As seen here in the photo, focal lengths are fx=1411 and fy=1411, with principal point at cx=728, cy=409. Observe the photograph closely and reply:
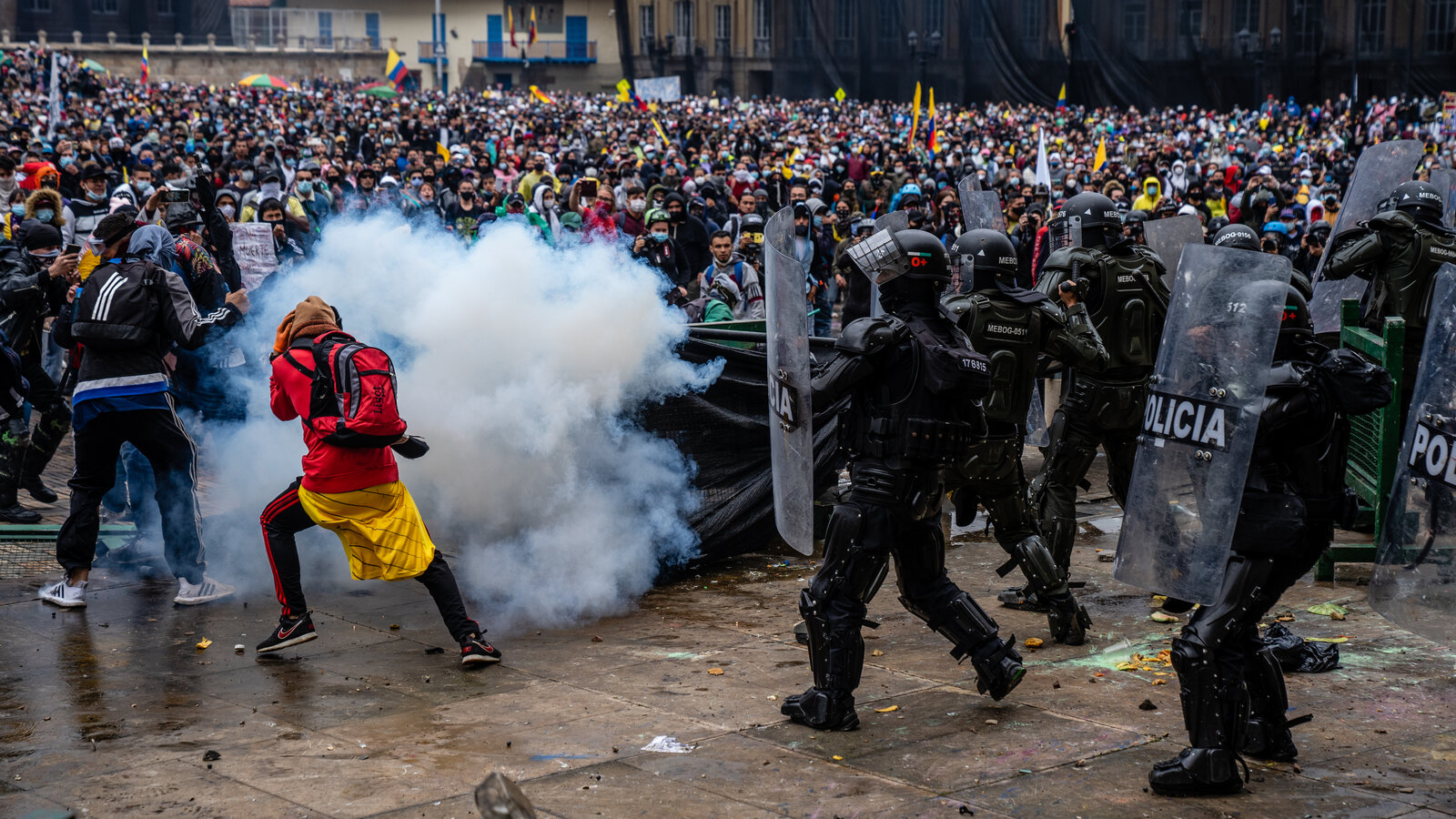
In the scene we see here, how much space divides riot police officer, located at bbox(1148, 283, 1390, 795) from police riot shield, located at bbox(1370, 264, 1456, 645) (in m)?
0.30

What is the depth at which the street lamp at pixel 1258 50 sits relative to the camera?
41.2 m

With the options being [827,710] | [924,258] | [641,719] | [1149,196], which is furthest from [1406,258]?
[1149,196]

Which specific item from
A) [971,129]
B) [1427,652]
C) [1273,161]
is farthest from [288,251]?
[971,129]

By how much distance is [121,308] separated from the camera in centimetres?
614

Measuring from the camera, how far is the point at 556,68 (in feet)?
258

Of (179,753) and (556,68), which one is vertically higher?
(556,68)

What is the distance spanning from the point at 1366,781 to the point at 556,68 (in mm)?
78047

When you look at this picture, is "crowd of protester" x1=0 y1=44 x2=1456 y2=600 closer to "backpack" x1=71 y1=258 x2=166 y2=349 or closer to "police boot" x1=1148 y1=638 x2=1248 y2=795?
"backpack" x1=71 y1=258 x2=166 y2=349

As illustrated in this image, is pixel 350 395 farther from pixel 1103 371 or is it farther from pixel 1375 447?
pixel 1375 447

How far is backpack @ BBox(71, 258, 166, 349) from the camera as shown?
612cm

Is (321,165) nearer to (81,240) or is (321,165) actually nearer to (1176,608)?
(81,240)

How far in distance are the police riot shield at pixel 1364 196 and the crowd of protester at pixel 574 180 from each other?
123 centimetres

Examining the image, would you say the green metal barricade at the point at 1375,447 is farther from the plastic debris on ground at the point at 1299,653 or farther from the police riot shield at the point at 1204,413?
the police riot shield at the point at 1204,413

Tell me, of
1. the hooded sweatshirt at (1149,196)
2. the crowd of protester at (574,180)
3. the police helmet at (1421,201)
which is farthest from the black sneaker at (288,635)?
the hooded sweatshirt at (1149,196)
